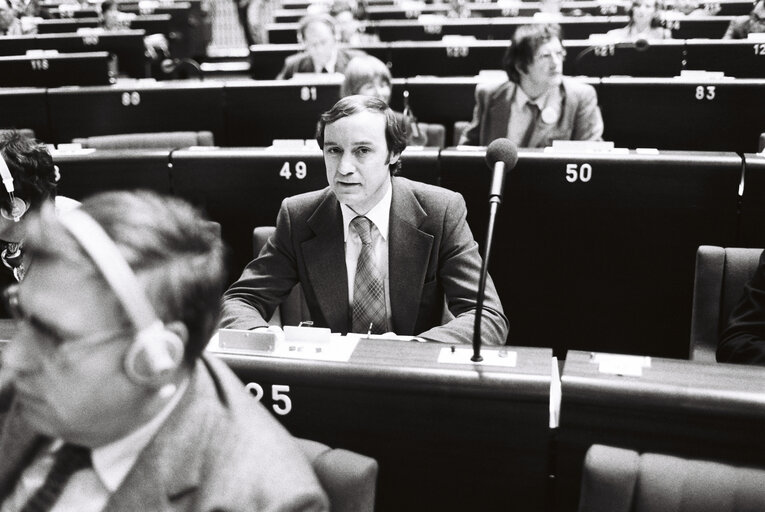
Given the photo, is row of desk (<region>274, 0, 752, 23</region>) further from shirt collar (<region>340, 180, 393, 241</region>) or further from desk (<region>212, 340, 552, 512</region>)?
desk (<region>212, 340, 552, 512</region>)

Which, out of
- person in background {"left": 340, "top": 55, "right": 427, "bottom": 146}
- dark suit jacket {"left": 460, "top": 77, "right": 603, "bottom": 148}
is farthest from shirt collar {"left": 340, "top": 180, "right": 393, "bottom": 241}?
dark suit jacket {"left": 460, "top": 77, "right": 603, "bottom": 148}

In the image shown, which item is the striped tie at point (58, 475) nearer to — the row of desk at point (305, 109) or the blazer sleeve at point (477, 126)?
the blazer sleeve at point (477, 126)

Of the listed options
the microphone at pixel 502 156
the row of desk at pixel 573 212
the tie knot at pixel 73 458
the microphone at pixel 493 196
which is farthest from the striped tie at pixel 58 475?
the row of desk at pixel 573 212

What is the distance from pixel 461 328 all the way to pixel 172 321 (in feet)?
3.54

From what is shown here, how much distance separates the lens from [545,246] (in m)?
2.66

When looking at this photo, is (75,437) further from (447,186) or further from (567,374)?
(447,186)

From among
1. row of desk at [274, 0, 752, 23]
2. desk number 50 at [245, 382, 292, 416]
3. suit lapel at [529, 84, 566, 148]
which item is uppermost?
row of desk at [274, 0, 752, 23]

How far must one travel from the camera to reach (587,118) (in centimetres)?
354

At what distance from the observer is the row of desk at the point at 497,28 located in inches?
265

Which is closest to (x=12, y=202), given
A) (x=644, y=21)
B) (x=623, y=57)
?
(x=623, y=57)

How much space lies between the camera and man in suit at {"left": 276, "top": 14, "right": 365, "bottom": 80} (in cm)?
522

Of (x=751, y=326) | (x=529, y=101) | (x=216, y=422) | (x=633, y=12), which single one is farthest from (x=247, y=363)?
(x=633, y=12)

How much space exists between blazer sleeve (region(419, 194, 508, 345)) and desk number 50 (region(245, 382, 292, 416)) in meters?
0.72

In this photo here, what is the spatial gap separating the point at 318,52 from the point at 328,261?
137 inches
